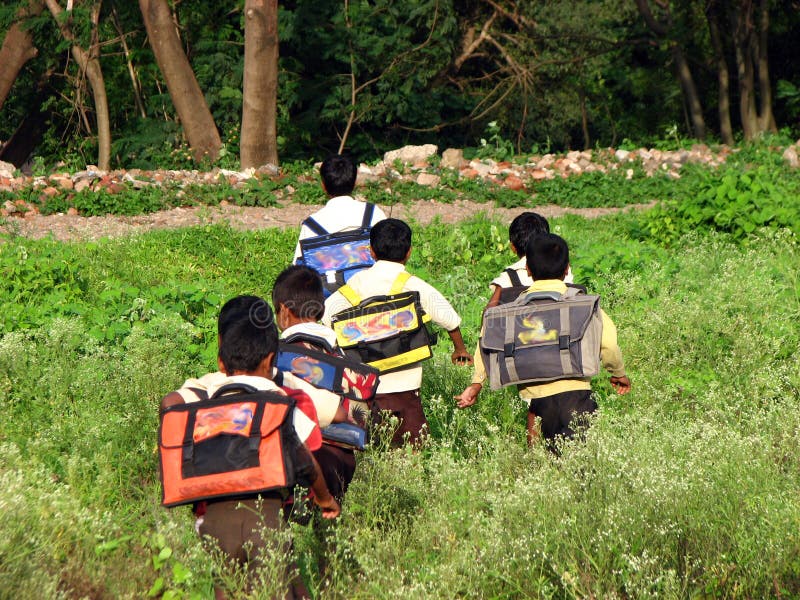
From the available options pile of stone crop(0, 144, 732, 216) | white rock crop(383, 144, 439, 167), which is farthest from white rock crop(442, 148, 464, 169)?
white rock crop(383, 144, 439, 167)

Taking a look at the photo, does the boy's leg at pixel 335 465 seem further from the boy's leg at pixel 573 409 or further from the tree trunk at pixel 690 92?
the tree trunk at pixel 690 92

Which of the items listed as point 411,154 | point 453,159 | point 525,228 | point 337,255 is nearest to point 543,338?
point 525,228

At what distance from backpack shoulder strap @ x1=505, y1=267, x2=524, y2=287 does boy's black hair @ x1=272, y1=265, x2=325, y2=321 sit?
146 centimetres

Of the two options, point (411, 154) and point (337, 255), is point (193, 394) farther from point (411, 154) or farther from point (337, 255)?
point (411, 154)

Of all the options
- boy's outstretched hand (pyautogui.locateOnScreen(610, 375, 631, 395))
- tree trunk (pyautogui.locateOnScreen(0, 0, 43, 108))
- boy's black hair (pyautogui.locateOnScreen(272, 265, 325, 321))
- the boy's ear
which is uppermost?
tree trunk (pyautogui.locateOnScreen(0, 0, 43, 108))

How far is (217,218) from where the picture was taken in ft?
42.6

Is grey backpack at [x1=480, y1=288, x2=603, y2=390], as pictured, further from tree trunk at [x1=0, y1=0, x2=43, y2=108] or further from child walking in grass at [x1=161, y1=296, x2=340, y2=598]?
tree trunk at [x1=0, y1=0, x2=43, y2=108]

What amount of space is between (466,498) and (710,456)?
1182 millimetres

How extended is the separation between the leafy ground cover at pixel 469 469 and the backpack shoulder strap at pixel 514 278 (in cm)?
79

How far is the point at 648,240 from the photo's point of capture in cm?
1153

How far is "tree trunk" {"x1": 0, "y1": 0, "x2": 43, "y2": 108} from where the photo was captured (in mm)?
19641

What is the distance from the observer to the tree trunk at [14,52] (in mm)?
19641

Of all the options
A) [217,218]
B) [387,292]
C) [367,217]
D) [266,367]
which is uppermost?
[367,217]

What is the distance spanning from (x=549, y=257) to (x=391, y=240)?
0.82 metres
